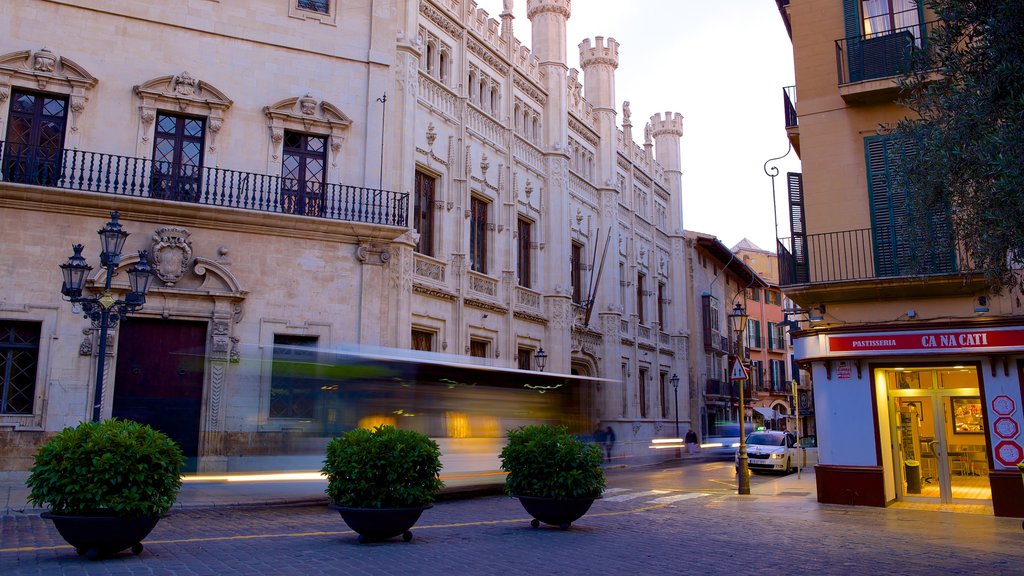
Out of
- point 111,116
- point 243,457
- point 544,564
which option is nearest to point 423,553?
point 544,564

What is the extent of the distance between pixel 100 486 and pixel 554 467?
5.87m

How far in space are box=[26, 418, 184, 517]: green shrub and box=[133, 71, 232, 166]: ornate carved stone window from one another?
12.1 metres

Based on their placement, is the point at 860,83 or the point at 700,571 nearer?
the point at 700,571

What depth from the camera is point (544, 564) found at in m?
8.71

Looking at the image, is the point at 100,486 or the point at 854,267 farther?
the point at 854,267

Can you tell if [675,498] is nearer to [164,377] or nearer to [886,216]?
[886,216]

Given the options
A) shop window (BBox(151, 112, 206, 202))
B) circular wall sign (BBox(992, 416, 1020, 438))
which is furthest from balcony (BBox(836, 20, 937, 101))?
shop window (BBox(151, 112, 206, 202))

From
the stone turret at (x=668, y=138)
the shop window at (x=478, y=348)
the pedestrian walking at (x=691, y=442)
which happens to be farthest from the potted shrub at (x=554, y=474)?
the stone turret at (x=668, y=138)

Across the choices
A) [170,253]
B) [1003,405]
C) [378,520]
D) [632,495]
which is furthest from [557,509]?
[170,253]

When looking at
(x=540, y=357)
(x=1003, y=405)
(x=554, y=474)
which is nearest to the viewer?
(x=554, y=474)

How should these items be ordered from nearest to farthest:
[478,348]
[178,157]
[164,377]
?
1. [164,377]
2. [178,157]
3. [478,348]

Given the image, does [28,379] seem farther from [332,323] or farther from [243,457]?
[332,323]

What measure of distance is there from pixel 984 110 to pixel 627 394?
29408 mm

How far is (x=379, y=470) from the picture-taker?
31.8 ft
